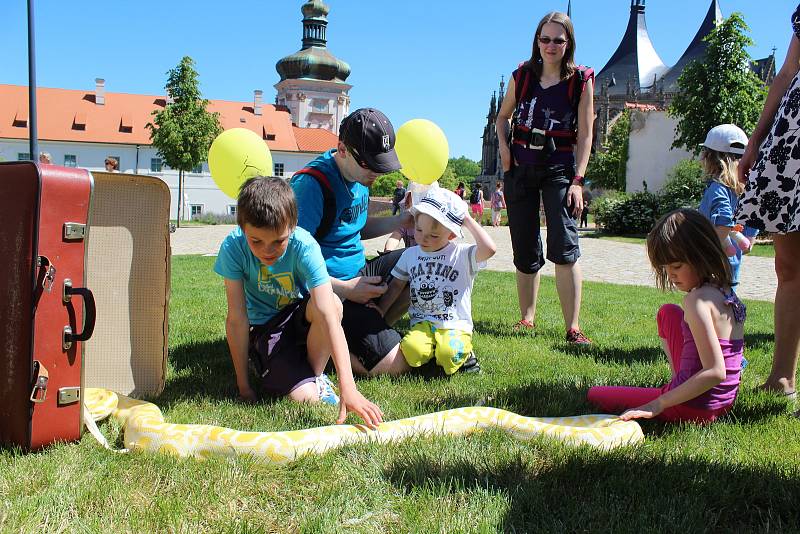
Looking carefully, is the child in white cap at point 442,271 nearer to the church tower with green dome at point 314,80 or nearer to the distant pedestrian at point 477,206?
the distant pedestrian at point 477,206

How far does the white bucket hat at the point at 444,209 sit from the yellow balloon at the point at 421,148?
0.98 metres

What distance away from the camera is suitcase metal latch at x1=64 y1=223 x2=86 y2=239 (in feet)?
8.20

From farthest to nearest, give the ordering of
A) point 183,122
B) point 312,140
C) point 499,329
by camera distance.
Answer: point 312,140 → point 183,122 → point 499,329

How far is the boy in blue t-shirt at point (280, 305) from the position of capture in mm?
2945

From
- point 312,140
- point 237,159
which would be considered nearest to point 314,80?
point 312,140

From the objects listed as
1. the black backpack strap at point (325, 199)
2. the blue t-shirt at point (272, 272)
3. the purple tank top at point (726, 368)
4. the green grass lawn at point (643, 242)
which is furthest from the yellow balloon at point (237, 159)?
the green grass lawn at point (643, 242)

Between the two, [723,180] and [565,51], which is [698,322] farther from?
[565,51]

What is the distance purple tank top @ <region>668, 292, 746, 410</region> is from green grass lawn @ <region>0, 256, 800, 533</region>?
0.11 metres

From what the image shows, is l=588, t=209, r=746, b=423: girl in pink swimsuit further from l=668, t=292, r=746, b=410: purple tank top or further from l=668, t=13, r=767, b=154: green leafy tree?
l=668, t=13, r=767, b=154: green leafy tree

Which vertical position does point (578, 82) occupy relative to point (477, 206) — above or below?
below

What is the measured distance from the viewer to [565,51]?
4.95 metres

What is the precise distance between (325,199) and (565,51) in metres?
2.38

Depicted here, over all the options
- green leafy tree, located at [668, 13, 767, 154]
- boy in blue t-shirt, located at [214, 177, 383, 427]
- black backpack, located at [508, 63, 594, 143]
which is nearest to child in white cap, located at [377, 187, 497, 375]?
boy in blue t-shirt, located at [214, 177, 383, 427]

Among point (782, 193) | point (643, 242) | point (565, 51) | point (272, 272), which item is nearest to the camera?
point (782, 193)
